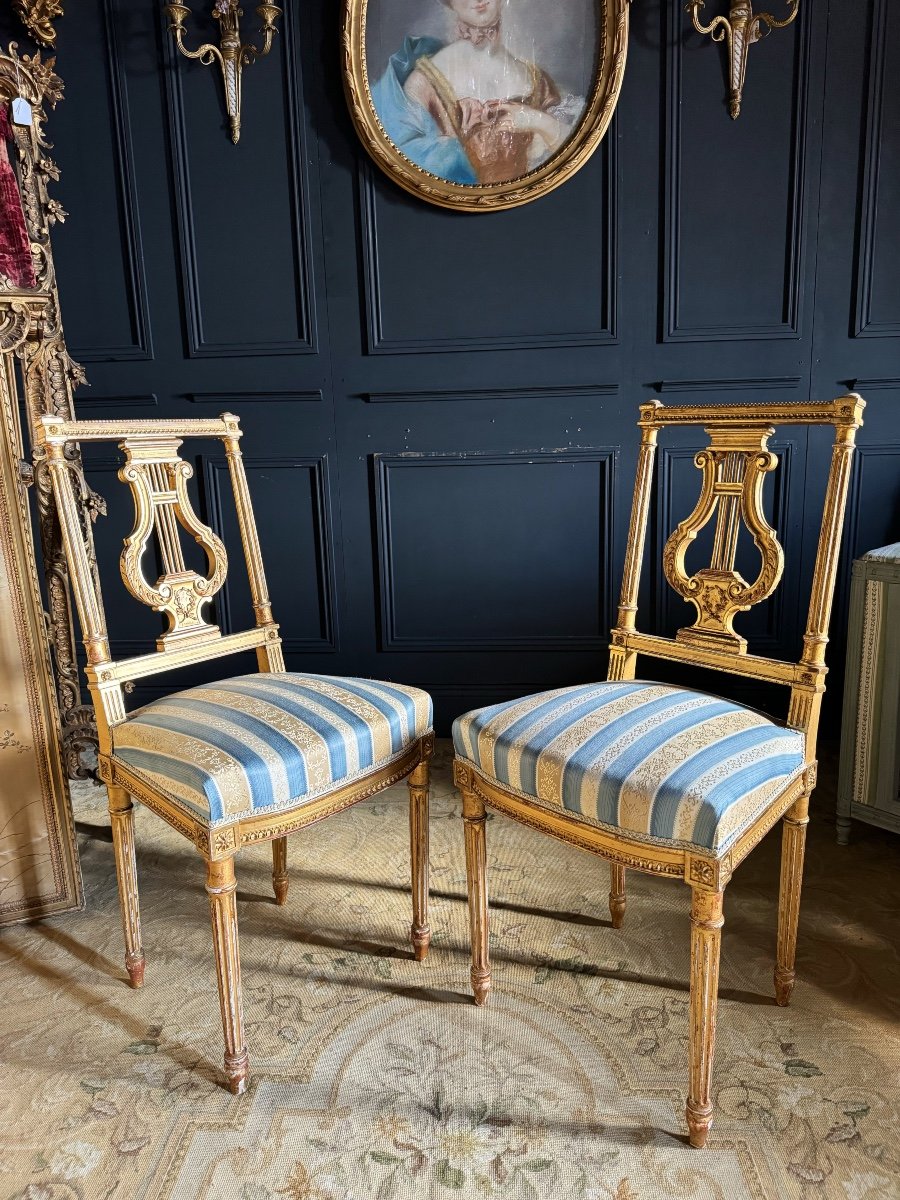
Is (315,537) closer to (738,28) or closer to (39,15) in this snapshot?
(39,15)

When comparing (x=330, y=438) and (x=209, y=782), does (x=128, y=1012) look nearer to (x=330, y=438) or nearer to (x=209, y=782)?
(x=209, y=782)

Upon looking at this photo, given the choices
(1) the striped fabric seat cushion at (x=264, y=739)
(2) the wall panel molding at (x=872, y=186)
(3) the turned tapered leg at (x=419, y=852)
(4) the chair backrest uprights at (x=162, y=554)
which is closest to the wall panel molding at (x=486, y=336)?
(2) the wall panel molding at (x=872, y=186)

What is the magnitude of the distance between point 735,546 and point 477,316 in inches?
55.5

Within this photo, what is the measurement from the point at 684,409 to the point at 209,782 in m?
1.14

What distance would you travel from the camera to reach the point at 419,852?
1763 millimetres

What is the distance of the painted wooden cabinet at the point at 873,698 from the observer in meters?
2.12

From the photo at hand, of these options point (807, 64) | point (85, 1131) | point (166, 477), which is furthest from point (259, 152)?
point (85, 1131)

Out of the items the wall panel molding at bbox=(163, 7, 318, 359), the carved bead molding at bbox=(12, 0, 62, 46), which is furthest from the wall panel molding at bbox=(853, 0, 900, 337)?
the carved bead molding at bbox=(12, 0, 62, 46)

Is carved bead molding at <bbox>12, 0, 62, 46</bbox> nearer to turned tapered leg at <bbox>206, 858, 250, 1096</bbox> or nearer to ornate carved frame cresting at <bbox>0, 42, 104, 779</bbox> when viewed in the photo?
ornate carved frame cresting at <bbox>0, 42, 104, 779</bbox>

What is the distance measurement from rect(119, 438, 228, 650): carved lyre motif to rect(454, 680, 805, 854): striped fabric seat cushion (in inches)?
24.7

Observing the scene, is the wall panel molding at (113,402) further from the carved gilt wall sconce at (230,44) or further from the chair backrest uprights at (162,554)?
the chair backrest uprights at (162,554)

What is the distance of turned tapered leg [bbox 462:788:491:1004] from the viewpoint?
1622 millimetres

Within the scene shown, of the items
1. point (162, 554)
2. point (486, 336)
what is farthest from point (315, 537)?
point (162, 554)

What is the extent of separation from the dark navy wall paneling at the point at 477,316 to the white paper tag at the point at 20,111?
74 cm
